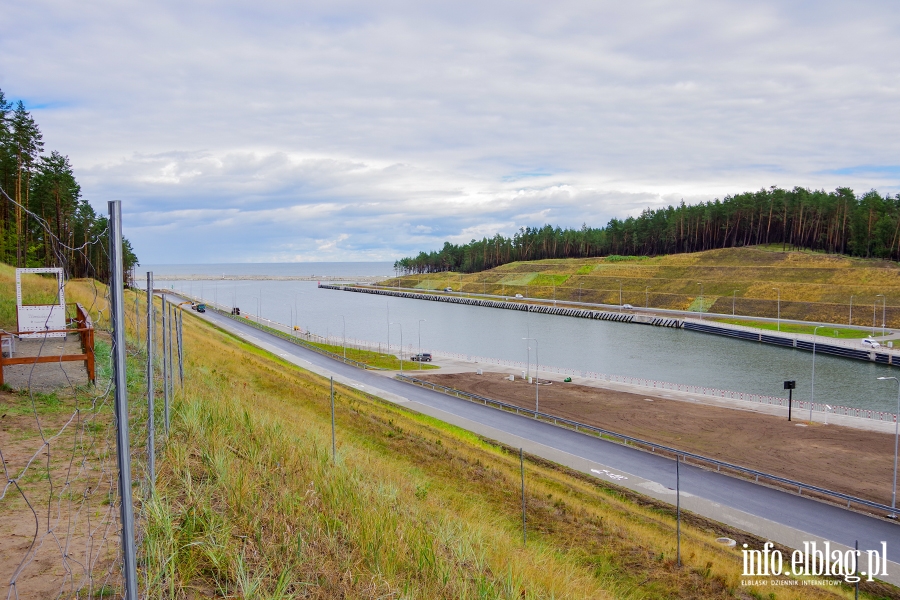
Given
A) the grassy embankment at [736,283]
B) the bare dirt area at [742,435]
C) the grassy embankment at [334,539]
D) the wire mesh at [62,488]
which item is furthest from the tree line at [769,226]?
the wire mesh at [62,488]

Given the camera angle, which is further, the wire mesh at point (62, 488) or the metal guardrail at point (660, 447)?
the metal guardrail at point (660, 447)

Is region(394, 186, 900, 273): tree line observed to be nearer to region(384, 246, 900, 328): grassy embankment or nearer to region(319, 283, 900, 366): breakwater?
region(384, 246, 900, 328): grassy embankment

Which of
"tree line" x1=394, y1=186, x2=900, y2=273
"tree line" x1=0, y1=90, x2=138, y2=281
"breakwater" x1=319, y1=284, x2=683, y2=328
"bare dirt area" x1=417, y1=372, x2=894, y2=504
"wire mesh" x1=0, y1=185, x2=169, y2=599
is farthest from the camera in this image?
"tree line" x1=394, y1=186, x2=900, y2=273

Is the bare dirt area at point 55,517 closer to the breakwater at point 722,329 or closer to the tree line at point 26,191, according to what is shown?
the tree line at point 26,191

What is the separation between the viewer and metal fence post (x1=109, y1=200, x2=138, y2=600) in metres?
3.37

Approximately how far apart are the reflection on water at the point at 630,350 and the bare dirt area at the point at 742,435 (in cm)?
1425

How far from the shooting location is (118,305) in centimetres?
339

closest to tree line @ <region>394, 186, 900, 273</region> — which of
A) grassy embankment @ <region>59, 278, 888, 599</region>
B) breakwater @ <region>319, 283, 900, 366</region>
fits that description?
breakwater @ <region>319, 283, 900, 366</region>

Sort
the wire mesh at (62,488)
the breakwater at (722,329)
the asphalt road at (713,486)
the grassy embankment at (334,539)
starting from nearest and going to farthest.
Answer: the wire mesh at (62,488)
the grassy embankment at (334,539)
the asphalt road at (713,486)
the breakwater at (722,329)

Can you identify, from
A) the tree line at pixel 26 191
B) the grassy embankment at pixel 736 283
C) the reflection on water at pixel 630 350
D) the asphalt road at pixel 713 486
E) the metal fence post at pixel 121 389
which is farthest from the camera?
the grassy embankment at pixel 736 283

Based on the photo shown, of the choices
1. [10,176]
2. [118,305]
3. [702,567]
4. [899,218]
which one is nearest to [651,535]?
[702,567]

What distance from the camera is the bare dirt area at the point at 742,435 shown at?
27.7m

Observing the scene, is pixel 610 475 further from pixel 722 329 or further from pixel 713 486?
pixel 722 329

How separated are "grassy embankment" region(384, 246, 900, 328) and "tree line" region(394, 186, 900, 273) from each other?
9643mm
